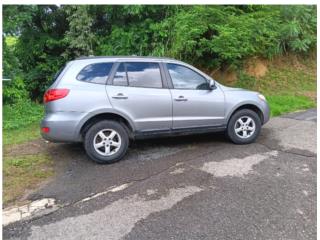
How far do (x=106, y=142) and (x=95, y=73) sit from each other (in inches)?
41.9

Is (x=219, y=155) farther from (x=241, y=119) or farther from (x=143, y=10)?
(x=143, y=10)

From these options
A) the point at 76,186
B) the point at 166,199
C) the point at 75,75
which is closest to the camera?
the point at 166,199

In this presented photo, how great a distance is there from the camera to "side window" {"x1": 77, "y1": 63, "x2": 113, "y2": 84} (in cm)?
497

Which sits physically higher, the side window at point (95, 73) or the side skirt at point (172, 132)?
the side window at point (95, 73)

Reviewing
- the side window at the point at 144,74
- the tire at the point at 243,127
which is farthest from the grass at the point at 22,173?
the tire at the point at 243,127

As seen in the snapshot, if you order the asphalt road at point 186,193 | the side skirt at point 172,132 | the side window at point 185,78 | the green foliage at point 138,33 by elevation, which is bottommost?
the asphalt road at point 186,193

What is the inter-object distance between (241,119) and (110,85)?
93.8 inches

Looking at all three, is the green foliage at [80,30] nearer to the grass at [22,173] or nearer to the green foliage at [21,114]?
the green foliage at [21,114]

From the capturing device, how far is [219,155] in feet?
17.3

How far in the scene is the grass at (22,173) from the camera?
416cm

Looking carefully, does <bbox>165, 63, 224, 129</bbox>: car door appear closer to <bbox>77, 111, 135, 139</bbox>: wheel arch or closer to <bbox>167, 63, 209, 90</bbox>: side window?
<bbox>167, 63, 209, 90</bbox>: side window

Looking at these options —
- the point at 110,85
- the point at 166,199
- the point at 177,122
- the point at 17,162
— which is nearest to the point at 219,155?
the point at 177,122

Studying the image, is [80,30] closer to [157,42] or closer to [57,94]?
[157,42]

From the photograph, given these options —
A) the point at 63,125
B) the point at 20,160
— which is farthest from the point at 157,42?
the point at 20,160
